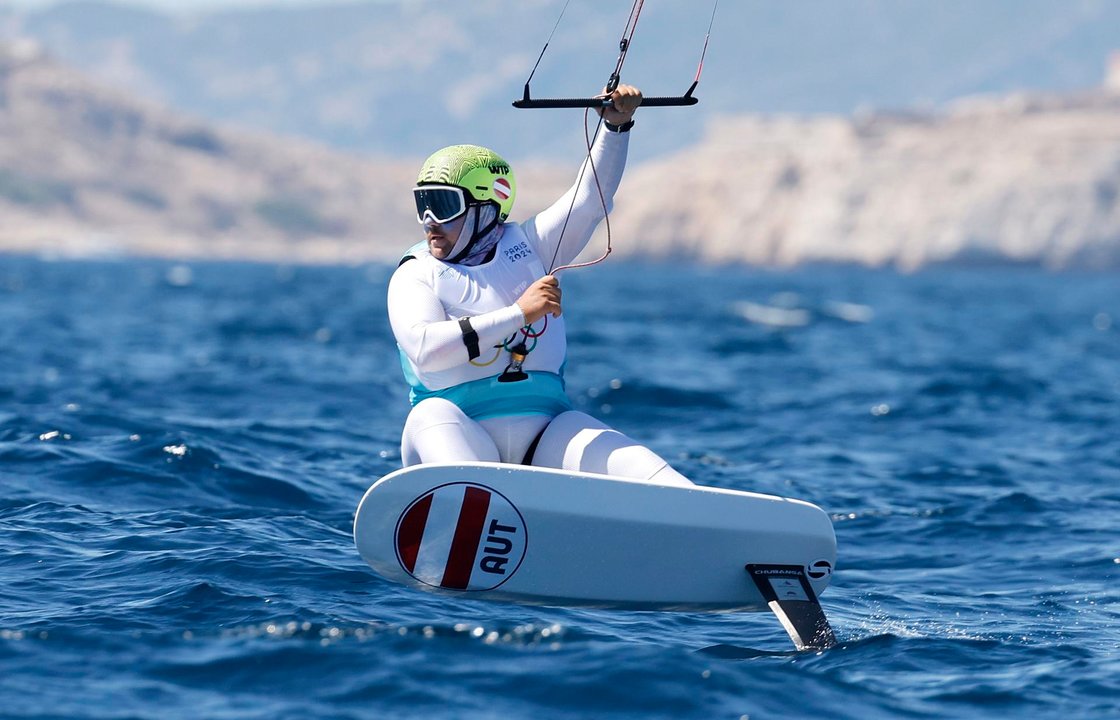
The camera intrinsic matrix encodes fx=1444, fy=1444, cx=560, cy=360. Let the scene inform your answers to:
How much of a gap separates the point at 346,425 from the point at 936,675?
28.1 ft

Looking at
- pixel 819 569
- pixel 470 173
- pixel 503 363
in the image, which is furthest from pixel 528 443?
pixel 819 569

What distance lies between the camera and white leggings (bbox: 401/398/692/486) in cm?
649

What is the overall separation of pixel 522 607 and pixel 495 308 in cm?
137

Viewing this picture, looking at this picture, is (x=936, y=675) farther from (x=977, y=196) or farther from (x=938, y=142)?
(x=938, y=142)

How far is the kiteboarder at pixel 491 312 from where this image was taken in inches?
258

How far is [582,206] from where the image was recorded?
22.9ft

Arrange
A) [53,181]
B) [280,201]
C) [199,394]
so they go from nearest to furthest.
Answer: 1. [199,394]
2. [53,181]
3. [280,201]

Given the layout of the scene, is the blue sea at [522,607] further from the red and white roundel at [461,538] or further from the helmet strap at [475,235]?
the helmet strap at [475,235]

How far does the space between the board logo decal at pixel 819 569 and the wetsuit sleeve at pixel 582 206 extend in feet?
6.08

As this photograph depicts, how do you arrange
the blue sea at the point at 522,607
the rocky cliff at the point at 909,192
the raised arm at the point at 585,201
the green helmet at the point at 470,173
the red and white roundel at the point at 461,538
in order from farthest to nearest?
the rocky cliff at the point at 909,192, the raised arm at the point at 585,201, the green helmet at the point at 470,173, the red and white roundel at the point at 461,538, the blue sea at the point at 522,607

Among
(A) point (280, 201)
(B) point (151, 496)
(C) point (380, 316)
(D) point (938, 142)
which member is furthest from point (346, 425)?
(A) point (280, 201)

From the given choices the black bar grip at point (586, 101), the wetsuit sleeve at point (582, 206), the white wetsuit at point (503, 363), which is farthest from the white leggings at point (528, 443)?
the black bar grip at point (586, 101)

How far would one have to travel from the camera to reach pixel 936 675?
592 cm

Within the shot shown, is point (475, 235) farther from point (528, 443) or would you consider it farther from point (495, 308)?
point (528, 443)
